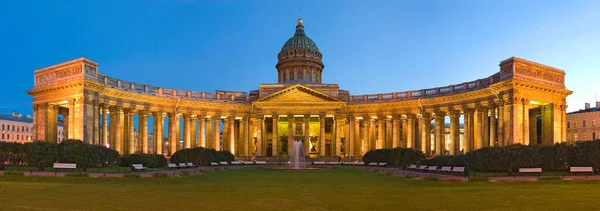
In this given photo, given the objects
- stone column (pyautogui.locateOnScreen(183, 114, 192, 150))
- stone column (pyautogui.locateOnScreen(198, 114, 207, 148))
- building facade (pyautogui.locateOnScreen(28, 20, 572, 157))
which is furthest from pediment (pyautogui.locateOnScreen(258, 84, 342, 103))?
stone column (pyautogui.locateOnScreen(183, 114, 192, 150))

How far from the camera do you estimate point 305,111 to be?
72.6 m

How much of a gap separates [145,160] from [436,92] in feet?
140

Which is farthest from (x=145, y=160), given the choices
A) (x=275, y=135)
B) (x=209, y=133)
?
(x=275, y=135)

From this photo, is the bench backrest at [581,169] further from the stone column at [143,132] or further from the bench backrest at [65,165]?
the stone column at [143,132]

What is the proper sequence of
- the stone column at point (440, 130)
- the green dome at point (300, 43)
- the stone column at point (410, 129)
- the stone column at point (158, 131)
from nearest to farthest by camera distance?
1. the stone column at point (440, 130)
2. the stone column at point (158, 131)
3. the stone column at point (410, 129)
4. the green dome at point (300, 43)

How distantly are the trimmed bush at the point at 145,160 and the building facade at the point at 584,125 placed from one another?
3057 inches

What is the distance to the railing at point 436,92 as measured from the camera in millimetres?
56088

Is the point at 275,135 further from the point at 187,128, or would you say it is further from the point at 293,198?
the point at 293,198

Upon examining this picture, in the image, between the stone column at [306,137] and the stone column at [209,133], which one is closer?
the stone column at [306,137]

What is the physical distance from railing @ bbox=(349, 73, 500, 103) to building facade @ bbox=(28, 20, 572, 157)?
18 centimetres

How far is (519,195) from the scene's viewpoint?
20375 mm

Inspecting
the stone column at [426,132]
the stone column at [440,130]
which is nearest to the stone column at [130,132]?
the stone column at [426,132]

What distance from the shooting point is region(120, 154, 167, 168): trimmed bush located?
140ft

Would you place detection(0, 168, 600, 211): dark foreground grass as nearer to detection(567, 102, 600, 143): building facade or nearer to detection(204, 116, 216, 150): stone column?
detection(204, 116, 216, 150): stone column
